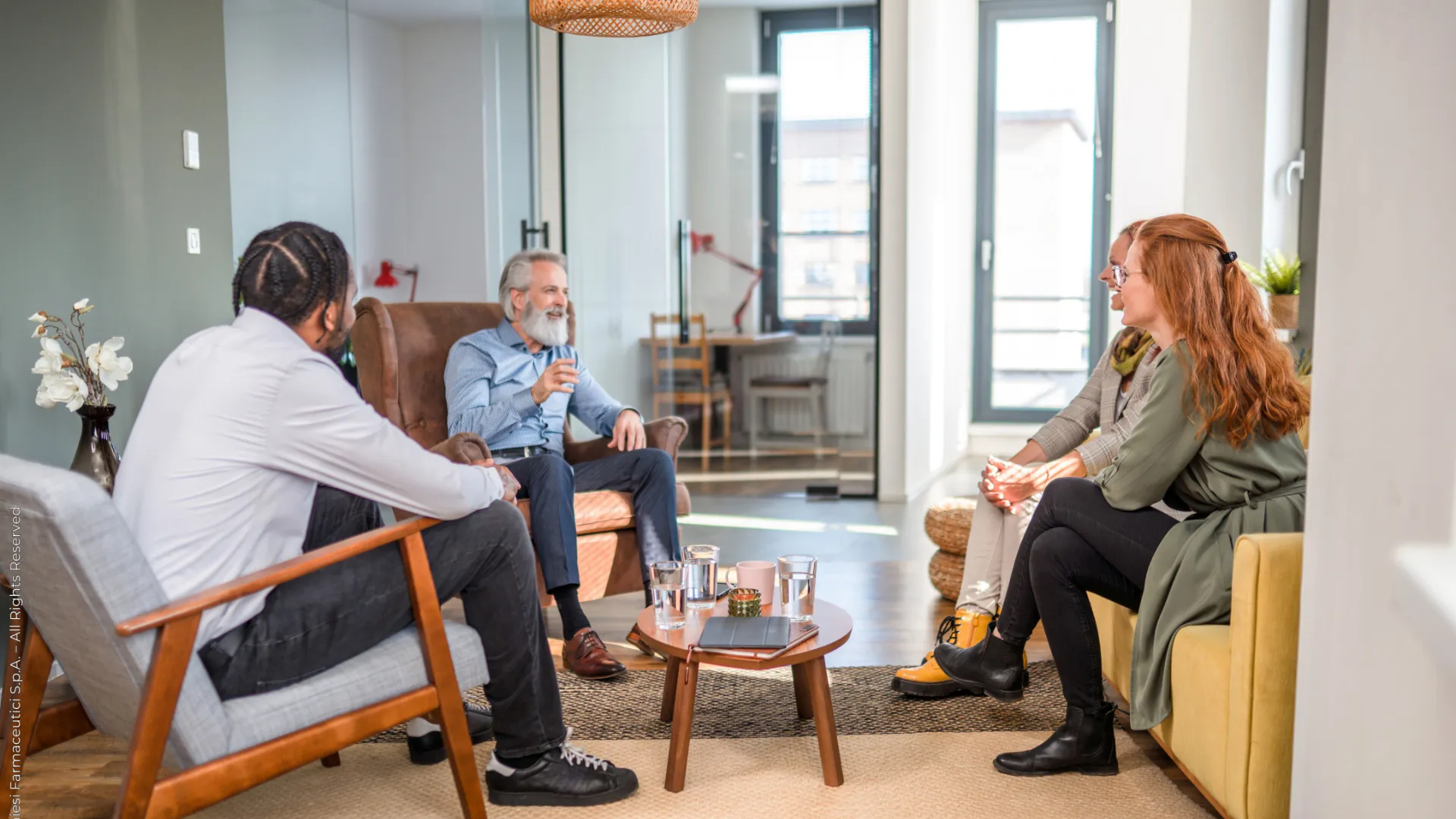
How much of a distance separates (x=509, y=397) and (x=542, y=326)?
24cm

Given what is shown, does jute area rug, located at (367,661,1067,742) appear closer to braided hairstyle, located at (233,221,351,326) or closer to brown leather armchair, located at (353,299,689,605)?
brown leather armchair, located at (353,299,689,605)

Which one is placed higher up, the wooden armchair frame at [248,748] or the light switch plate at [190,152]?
the light switch plate at [190,152]

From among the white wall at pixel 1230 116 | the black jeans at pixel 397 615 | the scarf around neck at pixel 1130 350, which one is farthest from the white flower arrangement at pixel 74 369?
the white wall at pixel 1230 116

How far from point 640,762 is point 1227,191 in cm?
333

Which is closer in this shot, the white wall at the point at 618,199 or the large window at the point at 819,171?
the large window at the point at 819,171

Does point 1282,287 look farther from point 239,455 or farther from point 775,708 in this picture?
point 239,455

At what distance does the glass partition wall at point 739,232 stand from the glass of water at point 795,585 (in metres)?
3.12

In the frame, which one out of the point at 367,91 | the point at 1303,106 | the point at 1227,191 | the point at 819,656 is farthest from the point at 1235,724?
the point at 367,91

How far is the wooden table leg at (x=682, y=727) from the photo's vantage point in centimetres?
220

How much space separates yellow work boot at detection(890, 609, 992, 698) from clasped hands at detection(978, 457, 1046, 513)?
279mm

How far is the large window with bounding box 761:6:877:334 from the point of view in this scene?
5.37m

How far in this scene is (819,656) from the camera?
221 cm

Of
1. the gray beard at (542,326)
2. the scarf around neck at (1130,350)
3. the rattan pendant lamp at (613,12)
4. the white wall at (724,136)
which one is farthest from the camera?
the white wall at (724,136)

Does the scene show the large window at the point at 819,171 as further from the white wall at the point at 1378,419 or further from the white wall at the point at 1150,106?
the white wall at the point at 1378,419
